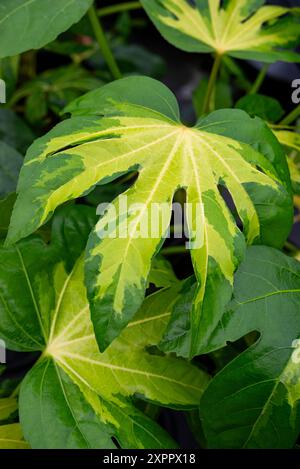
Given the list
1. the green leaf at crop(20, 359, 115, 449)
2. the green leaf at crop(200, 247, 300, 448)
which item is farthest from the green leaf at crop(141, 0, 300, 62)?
the green leaf at crop(20, 359, 115, 449)

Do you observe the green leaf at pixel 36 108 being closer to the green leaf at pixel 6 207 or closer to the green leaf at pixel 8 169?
the green leaf at pixel 8 169

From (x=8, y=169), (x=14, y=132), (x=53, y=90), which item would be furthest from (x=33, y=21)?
(x=53, y=90)

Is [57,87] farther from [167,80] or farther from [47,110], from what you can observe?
[167,80]

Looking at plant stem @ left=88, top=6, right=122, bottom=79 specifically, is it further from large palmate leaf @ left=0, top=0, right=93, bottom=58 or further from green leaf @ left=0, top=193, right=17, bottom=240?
green leaf @ left=0, top=193, right=17, bottom=240

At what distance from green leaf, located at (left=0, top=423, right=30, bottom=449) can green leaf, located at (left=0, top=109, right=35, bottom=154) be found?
496 millimetres

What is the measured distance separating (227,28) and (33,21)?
0.28 metres

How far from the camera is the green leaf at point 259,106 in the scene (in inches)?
34.7

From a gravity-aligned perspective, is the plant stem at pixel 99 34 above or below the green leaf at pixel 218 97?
above

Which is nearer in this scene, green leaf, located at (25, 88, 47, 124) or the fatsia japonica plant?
the fatsia japonica plant

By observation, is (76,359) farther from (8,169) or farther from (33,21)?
(33,21)

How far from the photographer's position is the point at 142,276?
0.58 metres

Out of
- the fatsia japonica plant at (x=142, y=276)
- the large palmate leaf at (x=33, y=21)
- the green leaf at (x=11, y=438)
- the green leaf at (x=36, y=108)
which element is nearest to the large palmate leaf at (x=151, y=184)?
the fatsia japonica plant at (x=142, y=276)

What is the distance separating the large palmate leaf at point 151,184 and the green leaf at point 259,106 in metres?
0.19

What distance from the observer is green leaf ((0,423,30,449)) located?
69 centimetres
